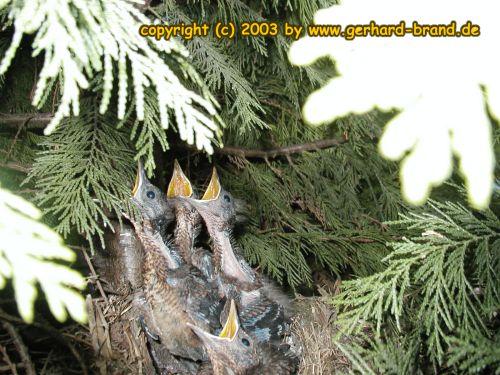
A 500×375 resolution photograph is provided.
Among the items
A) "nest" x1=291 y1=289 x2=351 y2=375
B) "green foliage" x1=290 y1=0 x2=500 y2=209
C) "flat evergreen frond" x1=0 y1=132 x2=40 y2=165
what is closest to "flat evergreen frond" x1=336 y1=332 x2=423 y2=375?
"nest" x1=291 y1=289 x2=351 y2=375

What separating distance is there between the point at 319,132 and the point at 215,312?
1144 mm

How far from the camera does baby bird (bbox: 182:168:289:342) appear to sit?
198 cm

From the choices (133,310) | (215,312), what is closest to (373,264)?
(215,312)

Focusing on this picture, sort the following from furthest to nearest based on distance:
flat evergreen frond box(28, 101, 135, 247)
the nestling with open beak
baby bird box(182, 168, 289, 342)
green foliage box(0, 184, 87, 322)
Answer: the nestling with open beak
baby bird box(182, 168, 289, 342)
flat evergreen frond box(28, 101, 135, 247)
green foliage box(0, 184, 87, 322)

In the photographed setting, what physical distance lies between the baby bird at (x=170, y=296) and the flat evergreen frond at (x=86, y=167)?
252mm

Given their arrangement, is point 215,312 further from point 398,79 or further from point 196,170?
point 398,79

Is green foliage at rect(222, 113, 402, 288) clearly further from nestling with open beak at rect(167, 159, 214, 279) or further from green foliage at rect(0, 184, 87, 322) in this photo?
green foliage at rect(0, 184, 87, 322)

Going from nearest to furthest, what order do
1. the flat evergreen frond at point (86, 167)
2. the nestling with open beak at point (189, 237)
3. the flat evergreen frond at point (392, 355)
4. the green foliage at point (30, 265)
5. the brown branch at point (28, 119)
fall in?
1. the green foliage at point (30, 265)
2. the flat evergreen frond at point (392, 355)
3. the flat evergreen frond at point (86, 167)
4. the brown branch at point (28, 119)
5. the nestling with open beak at point (189, 237)

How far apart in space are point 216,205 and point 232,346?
0.61 meters

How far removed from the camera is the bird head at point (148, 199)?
170 centimetres

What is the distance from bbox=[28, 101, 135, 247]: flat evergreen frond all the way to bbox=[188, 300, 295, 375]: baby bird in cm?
63

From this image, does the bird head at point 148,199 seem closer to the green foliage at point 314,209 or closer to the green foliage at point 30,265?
the green foliage at point 314,209

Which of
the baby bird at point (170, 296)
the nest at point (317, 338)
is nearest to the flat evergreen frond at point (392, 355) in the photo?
the nest at point (317, 338)

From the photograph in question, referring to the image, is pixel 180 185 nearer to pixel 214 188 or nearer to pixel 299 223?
pixel 214 188
